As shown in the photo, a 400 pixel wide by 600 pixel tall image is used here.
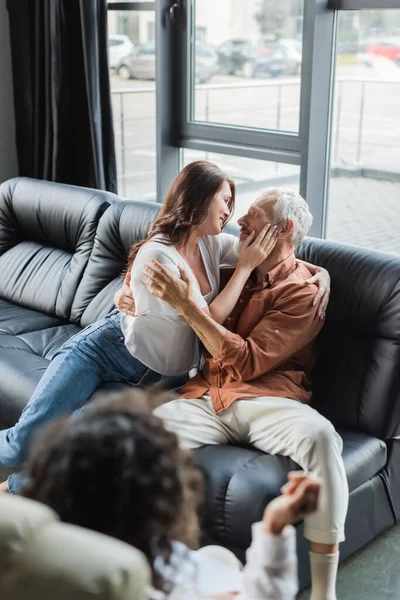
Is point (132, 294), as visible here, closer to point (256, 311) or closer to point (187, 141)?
point (256, 311)

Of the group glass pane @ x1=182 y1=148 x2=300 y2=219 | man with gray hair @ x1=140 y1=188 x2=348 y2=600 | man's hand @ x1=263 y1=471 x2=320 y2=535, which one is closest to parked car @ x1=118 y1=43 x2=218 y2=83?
glass pane @ x1=182 y1=148 x2=300 y2=219

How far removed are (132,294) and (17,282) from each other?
1.38m

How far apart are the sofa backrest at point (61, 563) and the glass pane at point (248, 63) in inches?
105

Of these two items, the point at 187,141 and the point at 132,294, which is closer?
the point at 132,294

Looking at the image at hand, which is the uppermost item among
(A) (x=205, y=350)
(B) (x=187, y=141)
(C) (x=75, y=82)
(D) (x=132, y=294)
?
(C) (x=75, y=82)

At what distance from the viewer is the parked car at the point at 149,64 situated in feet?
11.9

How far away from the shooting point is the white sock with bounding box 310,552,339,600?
1.97m

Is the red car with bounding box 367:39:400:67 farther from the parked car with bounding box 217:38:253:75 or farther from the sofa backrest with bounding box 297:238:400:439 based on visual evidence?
the sofa backrest with bounding box 297:238:400:439

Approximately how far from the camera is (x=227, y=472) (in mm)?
2068

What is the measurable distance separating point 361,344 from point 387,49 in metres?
1.23

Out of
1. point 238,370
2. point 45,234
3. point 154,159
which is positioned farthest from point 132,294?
point 154,159

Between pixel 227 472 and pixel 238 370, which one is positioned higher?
pixel 238 370

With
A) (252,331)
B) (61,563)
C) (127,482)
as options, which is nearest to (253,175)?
(252,331)

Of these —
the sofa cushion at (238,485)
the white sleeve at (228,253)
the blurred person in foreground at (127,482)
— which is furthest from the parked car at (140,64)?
the blurred person in foreground at (127,482)
